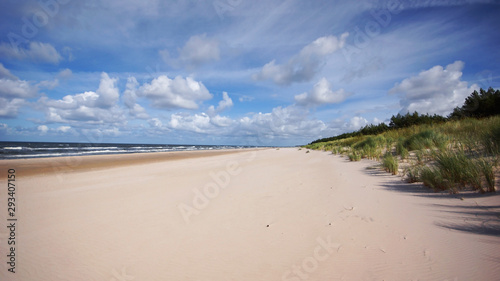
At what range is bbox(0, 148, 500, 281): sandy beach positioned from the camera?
2098 mm

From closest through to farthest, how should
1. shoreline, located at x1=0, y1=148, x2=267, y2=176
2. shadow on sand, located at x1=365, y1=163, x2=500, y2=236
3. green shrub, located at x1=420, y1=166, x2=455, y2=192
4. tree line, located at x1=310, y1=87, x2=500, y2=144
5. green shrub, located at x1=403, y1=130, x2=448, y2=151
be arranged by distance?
shadow on sand, located at x1=365, y1=163, x2=500, y2=236 → green shrub, located at x1=420, y1=166, x2=455, y2=192 → green shrub, located at x1=403, y1=130, x2=448, y2=151 → shoreline, located at x1=0, y1=148, x2=267, y2=176 → tree line, located at x1=310, y1=87, x2=500, y2=144

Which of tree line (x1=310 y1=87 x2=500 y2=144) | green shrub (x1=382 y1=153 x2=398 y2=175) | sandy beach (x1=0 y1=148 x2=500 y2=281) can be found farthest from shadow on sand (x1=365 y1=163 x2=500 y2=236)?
tree line (x1=310 y1=87 x2=500 y2=144)

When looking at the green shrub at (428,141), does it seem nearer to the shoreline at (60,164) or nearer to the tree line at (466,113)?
the tree line at (466,113)

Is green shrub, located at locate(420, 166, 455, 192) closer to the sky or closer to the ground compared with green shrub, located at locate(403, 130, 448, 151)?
closer to the ground

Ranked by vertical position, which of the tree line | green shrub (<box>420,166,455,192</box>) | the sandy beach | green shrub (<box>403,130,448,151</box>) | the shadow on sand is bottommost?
the sandy beach

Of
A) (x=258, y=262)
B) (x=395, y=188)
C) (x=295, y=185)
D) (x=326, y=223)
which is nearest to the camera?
(x=258, y=262)

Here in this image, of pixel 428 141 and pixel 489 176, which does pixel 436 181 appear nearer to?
pixel 489 176

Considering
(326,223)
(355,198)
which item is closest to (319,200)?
(355,198)

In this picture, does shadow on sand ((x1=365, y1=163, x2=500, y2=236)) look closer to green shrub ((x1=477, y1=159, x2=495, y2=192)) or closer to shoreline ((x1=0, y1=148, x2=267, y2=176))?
green shrub ((x1=477, y1=159, x2=495, y2=192))

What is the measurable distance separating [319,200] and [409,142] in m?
9.10

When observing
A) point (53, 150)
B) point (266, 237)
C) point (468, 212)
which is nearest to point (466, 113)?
point (468, 212)

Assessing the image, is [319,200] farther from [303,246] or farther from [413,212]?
[303,246]

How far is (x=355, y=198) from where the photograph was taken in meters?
4.12

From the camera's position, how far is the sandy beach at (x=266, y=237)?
210 cm
